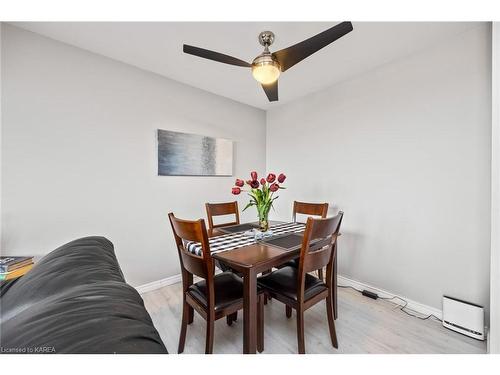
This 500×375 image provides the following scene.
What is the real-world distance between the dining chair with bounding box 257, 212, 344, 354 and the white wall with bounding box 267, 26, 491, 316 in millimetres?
1023

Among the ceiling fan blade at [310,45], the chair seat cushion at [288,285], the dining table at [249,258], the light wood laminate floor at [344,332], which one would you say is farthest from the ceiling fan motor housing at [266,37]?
the light wood laminate floor at [344,332]

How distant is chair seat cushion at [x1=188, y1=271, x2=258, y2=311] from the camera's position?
1329mm

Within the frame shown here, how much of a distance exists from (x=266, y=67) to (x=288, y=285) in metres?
1.53

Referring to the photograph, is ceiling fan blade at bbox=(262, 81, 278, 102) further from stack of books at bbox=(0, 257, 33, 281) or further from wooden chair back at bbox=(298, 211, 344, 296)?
stack of books at bbox=(0, 257, 33, 281)

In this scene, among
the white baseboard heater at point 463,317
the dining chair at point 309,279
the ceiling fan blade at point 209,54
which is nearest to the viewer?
the dining chair at point 309,279

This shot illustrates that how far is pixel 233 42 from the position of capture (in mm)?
1823

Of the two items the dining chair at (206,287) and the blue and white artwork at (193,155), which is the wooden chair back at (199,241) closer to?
the dining chair at (206,287)

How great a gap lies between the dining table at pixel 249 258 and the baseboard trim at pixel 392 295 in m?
1.28

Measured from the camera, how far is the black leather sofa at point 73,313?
0.49 meters

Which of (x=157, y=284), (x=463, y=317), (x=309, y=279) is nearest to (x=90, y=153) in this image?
(x=157, y=284)

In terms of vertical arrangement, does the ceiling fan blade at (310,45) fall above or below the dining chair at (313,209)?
above

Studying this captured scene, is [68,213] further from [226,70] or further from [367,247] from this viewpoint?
[367,247]

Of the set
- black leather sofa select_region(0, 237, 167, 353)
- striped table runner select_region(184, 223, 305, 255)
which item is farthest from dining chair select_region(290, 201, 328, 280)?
black leather sofa select_region(0, 237, 167, 353)

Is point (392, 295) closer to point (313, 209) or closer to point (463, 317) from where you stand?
point (463, 317)
